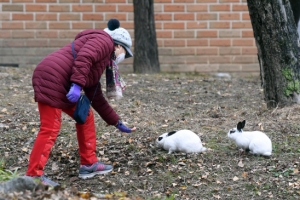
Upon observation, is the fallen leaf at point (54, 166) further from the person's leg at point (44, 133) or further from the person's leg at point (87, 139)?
the person's leg at point (44, 133)

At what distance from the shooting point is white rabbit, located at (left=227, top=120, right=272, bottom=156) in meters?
5.64

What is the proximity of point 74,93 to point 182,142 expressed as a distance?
53.6 inches

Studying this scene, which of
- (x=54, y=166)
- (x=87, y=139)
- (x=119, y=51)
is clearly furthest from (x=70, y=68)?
(x=54, y=166)

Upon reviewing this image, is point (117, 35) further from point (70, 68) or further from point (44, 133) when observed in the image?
point (44, 133)

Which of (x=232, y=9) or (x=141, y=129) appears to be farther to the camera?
(x=232, y=9)

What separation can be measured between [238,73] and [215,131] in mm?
5867

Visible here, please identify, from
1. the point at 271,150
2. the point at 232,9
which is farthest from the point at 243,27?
the point at 271,150

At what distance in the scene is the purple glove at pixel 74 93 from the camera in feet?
16.1

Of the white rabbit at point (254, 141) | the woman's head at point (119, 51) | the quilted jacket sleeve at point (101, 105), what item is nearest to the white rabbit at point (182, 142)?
the white rabbit at point (254, 141)

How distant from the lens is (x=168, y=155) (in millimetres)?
5910

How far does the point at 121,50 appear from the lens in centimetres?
534

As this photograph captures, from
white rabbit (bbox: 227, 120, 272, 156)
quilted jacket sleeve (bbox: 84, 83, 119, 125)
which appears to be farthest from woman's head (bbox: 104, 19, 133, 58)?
white rabbit (bbox: 227, 120, 272, 156)

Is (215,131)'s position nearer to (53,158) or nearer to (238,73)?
(53,158)

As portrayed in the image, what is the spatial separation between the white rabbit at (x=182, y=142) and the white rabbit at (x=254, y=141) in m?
0.36
